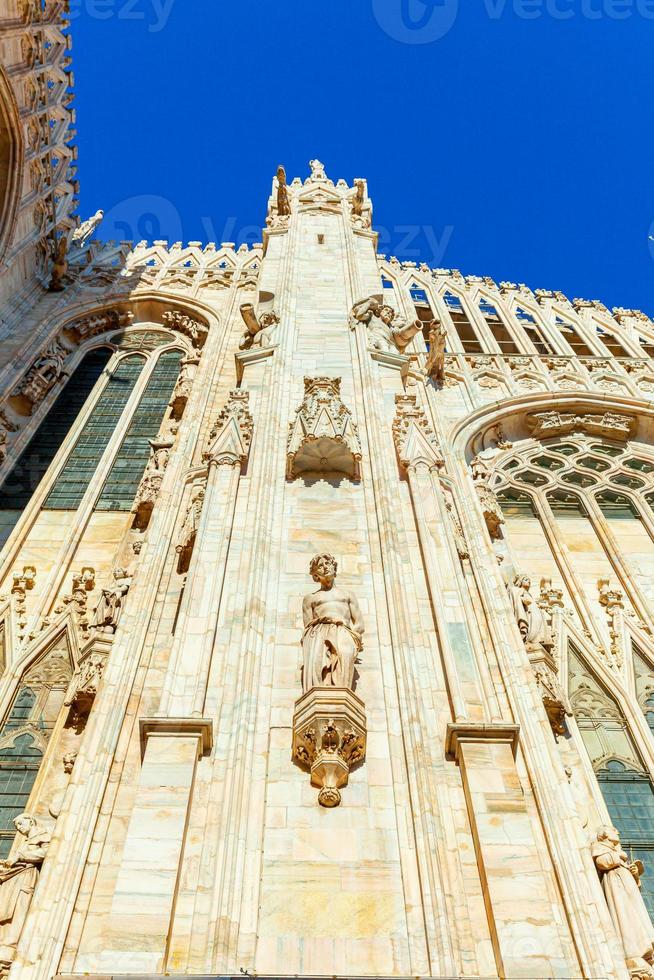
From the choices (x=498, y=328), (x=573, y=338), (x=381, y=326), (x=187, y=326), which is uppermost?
(x=498, y=328)

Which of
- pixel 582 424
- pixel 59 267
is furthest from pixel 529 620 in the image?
pixel 59 267

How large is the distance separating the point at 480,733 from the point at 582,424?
11846 millimetres

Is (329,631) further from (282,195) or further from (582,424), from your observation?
(282,195)

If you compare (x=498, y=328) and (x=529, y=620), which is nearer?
(x=529, y=620)

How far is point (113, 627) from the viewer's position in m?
10.2

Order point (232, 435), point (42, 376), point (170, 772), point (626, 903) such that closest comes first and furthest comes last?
1. point (170, 772)
2. point (626, 903)
3. point (232, 435)
4. point (42, 376)

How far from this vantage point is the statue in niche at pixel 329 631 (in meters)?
7.52

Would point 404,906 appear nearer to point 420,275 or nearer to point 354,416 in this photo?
point 354,416

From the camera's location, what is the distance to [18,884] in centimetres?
718

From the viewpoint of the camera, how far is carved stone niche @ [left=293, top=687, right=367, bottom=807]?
6.83 meters

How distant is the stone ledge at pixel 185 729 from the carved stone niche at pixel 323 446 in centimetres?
413

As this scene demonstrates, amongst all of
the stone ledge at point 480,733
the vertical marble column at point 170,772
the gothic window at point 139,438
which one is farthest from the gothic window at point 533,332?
the stone ledge at point 480,733

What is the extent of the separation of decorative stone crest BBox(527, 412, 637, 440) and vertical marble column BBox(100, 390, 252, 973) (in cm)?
923

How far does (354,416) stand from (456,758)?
5.70 meters
